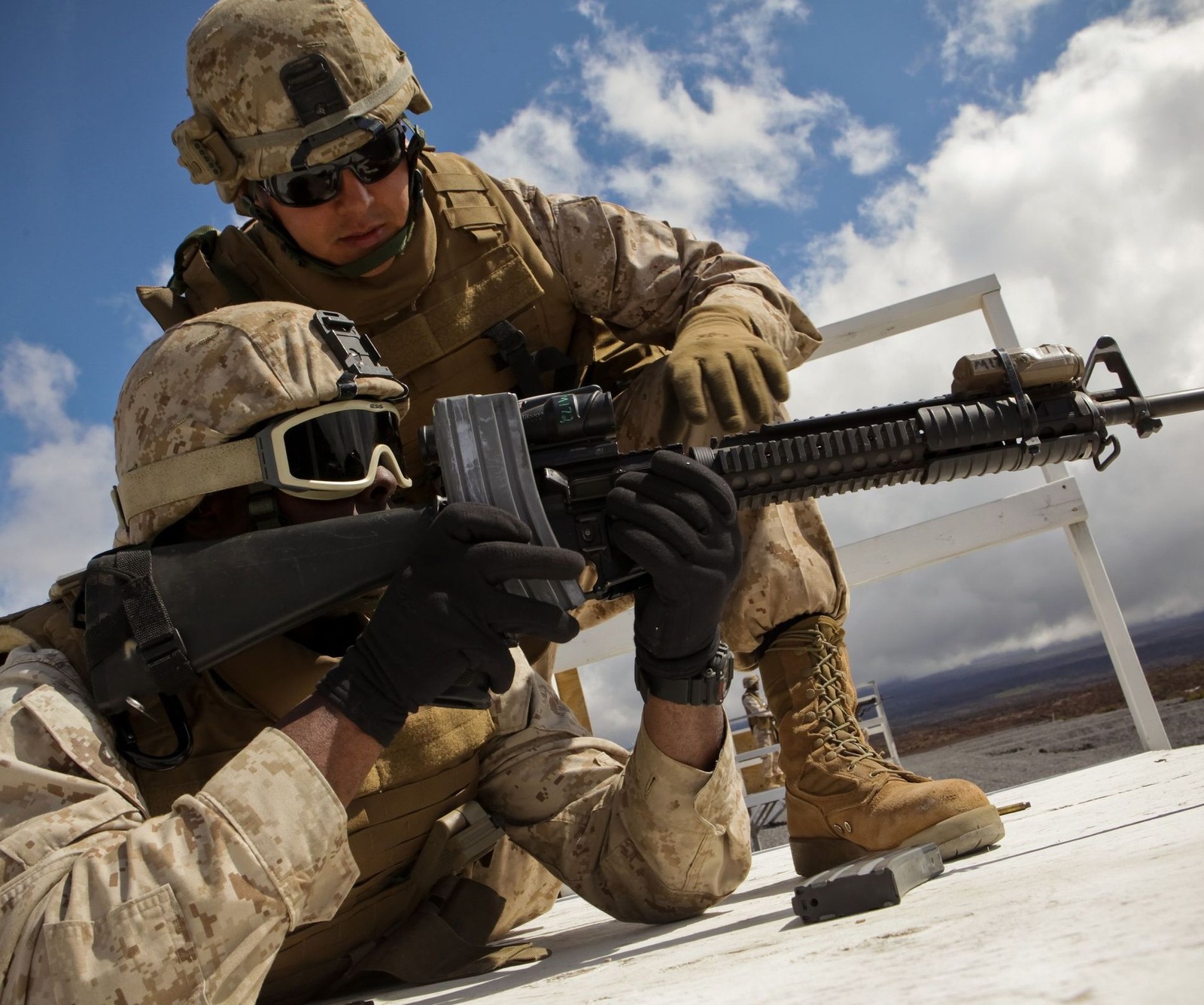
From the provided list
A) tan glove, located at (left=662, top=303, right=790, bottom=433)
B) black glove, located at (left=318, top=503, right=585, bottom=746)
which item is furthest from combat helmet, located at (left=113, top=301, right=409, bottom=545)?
tan glove, located at (left=662, top=303, right=790, bottom=433)

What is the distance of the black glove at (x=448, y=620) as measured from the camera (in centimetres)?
165

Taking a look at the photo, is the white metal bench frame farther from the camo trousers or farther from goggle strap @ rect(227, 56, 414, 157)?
goggle strap @ rect(227, 56, 414, 157)

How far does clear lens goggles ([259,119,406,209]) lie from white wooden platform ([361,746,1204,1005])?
194 centimetres

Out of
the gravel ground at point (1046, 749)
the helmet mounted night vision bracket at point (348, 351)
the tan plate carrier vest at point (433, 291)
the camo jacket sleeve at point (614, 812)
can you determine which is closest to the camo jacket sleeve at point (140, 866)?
the camo jacket sleeve at point (614, 812)

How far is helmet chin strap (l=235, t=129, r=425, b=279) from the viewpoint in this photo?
9.16 ft

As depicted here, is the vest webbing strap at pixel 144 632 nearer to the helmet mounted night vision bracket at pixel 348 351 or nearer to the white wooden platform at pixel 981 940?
the helmet mounted night vision bracket at pixel 348 351

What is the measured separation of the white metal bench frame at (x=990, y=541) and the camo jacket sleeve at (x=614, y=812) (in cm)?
175

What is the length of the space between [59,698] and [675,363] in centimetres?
136

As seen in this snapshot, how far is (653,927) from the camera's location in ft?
6.66

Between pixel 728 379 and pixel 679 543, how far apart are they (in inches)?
22.1

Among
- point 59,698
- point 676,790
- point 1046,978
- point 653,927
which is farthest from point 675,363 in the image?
point 1046,978

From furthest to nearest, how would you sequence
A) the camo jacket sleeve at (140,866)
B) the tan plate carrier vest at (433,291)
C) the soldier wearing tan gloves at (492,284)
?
the tan plate carrier vest at (433,291) → the soldier wearing tan gloves at (492,284) → the camo jacket sleeve at (140,866)

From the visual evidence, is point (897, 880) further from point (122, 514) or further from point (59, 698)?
point (122, 514)

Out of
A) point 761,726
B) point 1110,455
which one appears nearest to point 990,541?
point 1110,455
